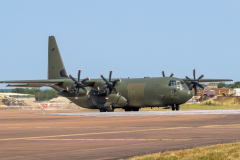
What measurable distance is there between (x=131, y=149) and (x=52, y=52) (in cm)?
4587

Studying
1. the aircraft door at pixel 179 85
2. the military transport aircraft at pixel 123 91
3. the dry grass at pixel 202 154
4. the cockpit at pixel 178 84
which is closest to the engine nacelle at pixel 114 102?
the military transport aircraft at pixel 123 91

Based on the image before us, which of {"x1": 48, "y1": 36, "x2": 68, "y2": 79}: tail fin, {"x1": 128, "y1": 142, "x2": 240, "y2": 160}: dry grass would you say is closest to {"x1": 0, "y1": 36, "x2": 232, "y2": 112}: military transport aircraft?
{"x1": 48, "y1": 36, "x2": 68, "y2": 79}: tail fin

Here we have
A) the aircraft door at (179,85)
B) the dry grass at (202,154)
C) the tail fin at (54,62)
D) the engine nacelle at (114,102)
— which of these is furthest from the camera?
the tail fin at (54,62)

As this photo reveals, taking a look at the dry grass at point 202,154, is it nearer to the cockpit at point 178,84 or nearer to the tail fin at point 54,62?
the cockpit at point 178,84

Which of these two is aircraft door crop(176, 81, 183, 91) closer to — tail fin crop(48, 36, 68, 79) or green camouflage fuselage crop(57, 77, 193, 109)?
green camouflage fuselage crop(57, 77, 193, 109)

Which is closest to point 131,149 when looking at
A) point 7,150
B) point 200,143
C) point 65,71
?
point 200,143

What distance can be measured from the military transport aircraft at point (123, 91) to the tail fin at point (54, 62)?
4175 millimetres

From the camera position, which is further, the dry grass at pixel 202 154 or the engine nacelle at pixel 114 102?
A: the engine nacelle at pixel 114 102

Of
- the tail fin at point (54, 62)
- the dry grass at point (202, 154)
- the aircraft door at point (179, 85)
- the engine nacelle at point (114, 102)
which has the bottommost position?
the dry grass at point (202, 154)

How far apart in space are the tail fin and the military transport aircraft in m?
4.18

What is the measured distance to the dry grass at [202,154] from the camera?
10.3 m

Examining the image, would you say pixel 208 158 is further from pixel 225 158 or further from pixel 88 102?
pixel 88 102

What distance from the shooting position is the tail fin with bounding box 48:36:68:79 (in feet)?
182

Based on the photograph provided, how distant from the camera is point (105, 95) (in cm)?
4928
